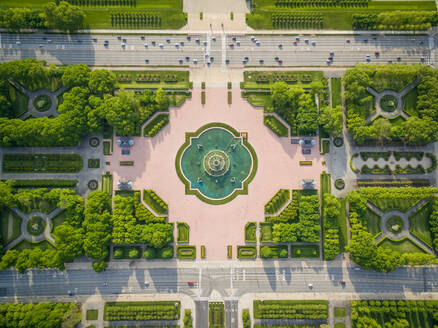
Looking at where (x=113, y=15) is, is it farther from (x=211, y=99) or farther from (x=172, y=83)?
(x=211, y=99)

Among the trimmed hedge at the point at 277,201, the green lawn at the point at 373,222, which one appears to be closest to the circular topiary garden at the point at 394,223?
the green lawn at the point at 373,222

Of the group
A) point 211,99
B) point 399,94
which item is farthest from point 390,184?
point 211,99

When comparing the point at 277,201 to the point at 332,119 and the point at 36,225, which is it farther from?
the point at 36,225

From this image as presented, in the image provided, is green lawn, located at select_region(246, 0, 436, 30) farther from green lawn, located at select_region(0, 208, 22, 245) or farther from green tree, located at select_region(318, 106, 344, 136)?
green lawn, located at select_region(0, 208, 22, 245)

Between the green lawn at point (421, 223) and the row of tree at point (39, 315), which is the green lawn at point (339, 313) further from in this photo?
the row of tree at point (39, 315)

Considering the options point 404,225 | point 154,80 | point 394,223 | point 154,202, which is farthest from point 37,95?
point 404,225

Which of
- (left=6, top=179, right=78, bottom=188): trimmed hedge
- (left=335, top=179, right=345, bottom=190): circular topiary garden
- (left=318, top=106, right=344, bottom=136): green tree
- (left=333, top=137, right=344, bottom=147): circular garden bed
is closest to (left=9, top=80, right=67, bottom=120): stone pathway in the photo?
(left=6, top=179, right=78, bottom=188): trimmed hedge
